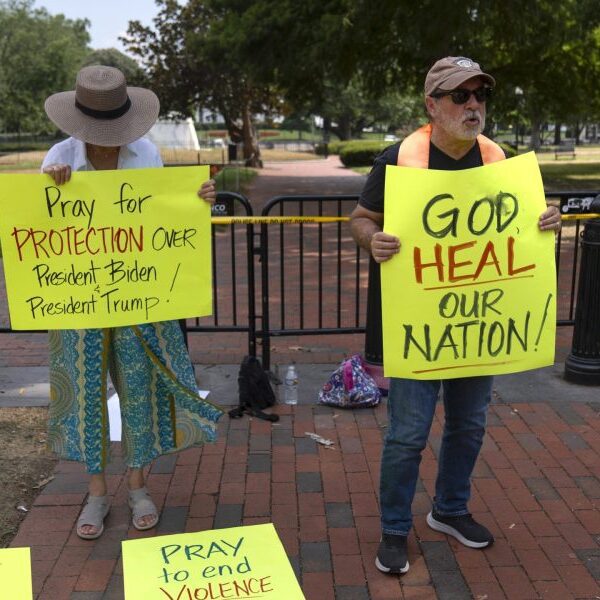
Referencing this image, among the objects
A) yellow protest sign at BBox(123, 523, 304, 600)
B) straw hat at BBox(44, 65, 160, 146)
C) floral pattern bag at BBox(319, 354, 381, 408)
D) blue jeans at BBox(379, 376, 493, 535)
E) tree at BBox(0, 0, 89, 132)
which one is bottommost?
yellow protest sign at BBox(123, 523, 304, 600)

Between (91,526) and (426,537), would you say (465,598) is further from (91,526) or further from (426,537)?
(91,526)

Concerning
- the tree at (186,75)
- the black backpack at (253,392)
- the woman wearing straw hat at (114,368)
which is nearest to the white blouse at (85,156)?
the woman wearing straw hat at (114,368)

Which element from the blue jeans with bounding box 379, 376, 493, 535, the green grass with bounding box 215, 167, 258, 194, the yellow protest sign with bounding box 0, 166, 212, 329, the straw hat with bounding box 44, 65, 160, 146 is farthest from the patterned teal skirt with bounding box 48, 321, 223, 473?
the green grass with bounding box 215, 167, 258, 194

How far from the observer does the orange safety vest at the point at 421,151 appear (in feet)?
8.96

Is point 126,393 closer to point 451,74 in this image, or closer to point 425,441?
point 425,441

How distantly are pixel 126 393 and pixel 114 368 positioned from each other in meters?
0.12

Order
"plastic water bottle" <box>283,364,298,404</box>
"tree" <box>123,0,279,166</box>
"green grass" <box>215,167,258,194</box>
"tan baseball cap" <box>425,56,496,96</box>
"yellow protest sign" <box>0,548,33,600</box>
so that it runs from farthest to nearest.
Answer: "tree" <box>123,0,279,166</box> → "green grass" <box>215,167,258,194</box> → "plastic water bottle" <box>283,364,298,404</box> → "yellow protest sign" <box>0,548,33,600</box> → "tan baseball cap" <box>425,56,496,96</box>

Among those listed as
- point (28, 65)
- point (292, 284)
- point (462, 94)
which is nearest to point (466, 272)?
point (462, 94)

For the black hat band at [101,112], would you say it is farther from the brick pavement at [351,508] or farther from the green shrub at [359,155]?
the green shrub at [359,155]

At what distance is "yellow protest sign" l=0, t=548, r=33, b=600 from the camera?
283 centimetres

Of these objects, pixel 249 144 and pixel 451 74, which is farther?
pixel 249 144

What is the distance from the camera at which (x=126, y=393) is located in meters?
3.24

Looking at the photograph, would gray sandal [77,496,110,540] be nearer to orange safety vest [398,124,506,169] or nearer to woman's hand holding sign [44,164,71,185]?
woman's hand holding sign [44,164,71,185]

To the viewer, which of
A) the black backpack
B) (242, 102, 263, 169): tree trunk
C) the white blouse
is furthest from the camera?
(242, 102, 263, 169): tree trunk
